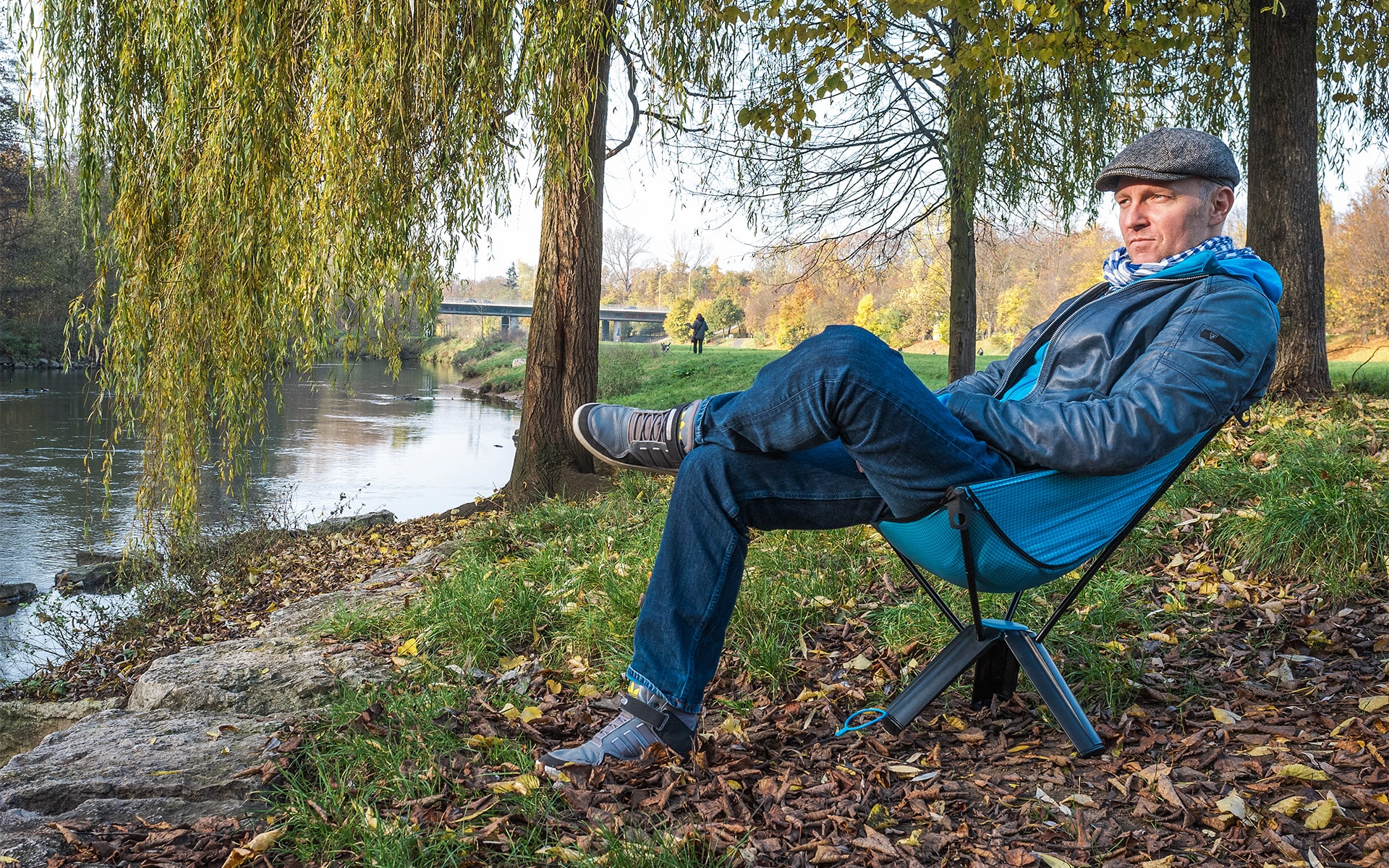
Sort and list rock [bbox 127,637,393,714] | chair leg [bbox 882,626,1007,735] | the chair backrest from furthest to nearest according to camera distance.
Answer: rock [bbox 127,637,393,714]
chair leg [bbox 882,626,1007,735]
the chair backrest

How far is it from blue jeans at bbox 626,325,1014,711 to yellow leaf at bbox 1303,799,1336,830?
872 mm

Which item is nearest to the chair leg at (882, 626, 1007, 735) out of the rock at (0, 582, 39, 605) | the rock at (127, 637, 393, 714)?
the rock at (127, 637, 393, 714)

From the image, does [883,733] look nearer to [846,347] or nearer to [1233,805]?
[1233,805]

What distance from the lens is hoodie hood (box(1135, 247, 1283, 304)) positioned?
2256mm

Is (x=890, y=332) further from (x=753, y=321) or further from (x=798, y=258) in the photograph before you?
(x=798, y=258)

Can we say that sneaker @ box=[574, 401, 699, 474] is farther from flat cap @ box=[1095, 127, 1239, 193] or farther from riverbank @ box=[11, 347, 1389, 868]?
flat cap @ box=[1095, 127, 1239, 193]

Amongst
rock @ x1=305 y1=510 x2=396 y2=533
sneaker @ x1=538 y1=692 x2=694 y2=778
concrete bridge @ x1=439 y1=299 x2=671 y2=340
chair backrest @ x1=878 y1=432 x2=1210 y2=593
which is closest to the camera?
chair backrest @ x1=878 y1=432 x2=1210 y2=593

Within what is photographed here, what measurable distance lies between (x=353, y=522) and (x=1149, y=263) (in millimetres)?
7139

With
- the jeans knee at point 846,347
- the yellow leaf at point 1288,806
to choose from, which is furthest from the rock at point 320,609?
the yellow leaf at point 1288,806

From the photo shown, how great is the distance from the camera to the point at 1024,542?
2.16m

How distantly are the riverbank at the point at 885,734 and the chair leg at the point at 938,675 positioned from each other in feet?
0.28

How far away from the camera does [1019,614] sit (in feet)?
10.7

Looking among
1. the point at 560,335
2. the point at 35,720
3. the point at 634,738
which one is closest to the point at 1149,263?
the point at 634,738

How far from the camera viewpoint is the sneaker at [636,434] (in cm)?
230
